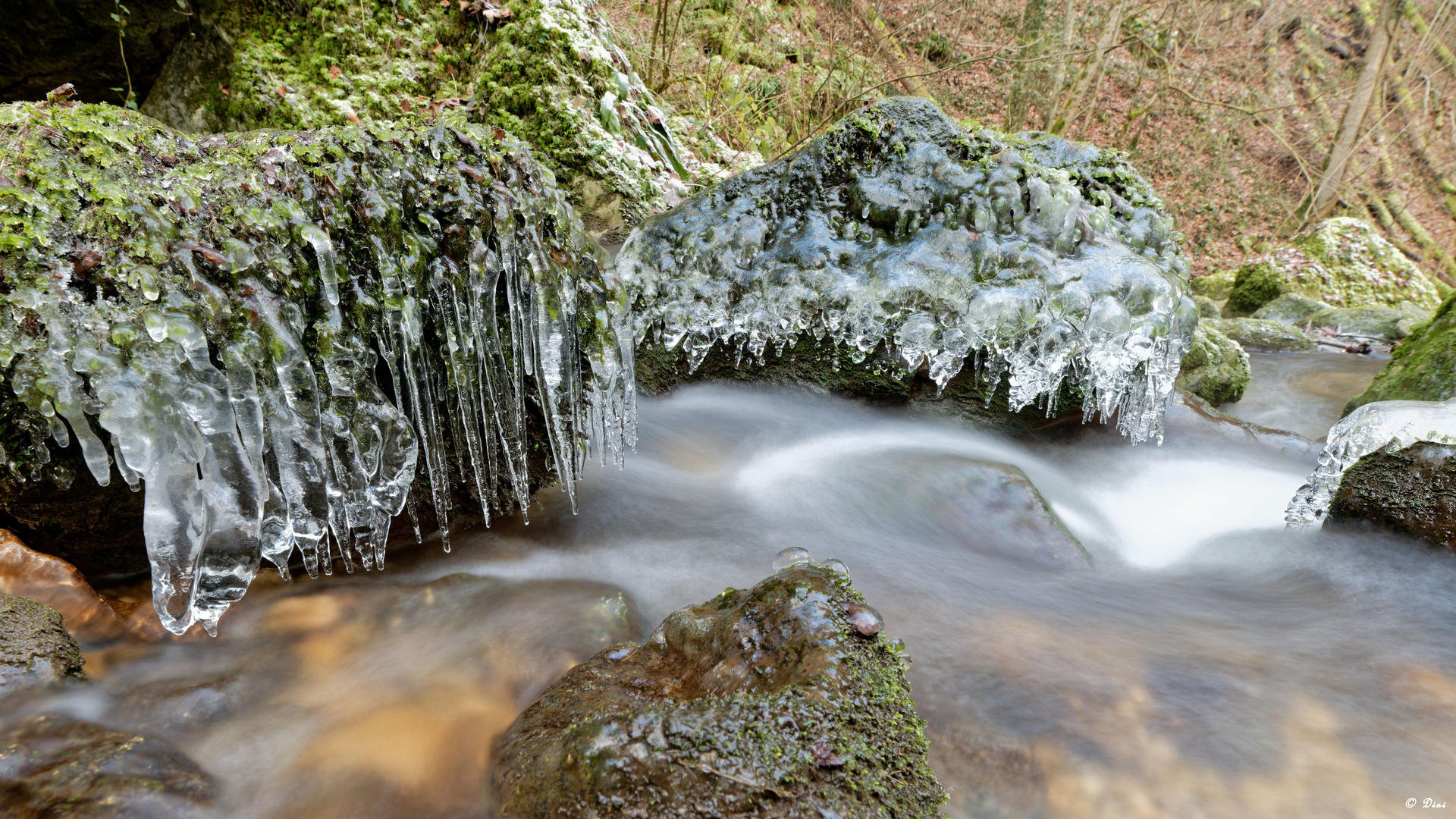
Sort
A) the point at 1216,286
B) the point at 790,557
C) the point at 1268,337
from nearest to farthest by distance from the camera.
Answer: the point at 790,557 < the point at 1268,337 < the point at 1216,286

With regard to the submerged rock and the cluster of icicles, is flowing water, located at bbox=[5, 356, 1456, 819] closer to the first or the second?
the submerged rock

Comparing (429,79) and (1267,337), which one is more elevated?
(429,79)

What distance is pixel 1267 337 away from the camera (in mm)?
9375

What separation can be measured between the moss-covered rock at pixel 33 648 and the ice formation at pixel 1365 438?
5260mm

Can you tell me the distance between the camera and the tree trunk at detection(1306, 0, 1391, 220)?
1216 centimetres

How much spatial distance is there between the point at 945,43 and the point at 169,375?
14311 mm

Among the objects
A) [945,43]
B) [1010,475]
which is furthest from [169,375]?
[945,43]

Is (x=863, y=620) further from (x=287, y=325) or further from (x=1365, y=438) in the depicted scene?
(x=1365, y=438)

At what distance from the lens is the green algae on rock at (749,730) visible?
1369 mm

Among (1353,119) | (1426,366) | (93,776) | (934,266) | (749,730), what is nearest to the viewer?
(749,730)

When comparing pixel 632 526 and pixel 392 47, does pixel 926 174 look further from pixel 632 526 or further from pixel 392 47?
pixel 392 47

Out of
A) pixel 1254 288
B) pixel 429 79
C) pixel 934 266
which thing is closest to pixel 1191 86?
pixel 1254 288

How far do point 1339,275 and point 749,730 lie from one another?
14612 mm

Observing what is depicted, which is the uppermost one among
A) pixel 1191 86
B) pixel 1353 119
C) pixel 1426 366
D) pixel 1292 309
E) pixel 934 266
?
pixel 1191 86
